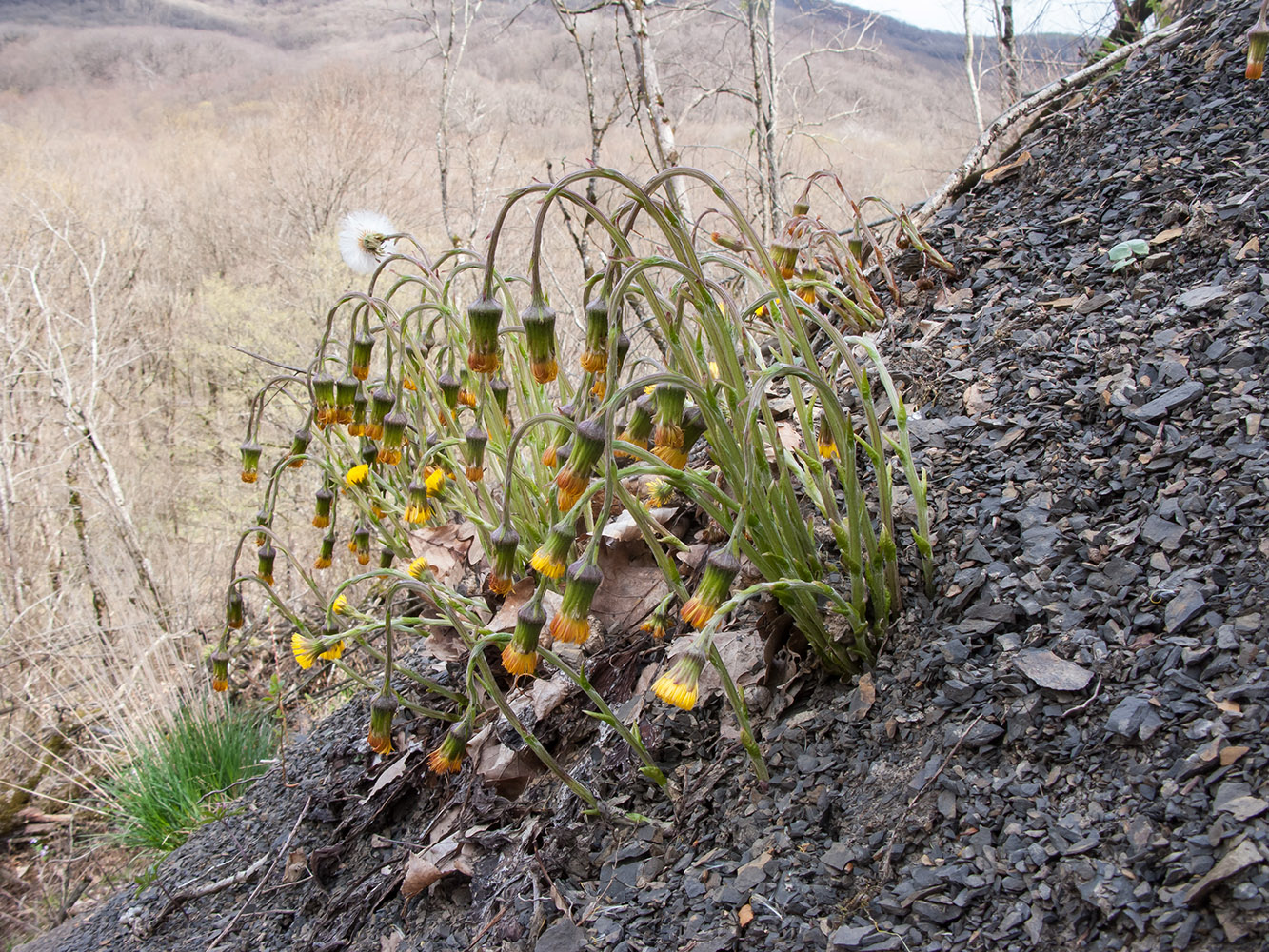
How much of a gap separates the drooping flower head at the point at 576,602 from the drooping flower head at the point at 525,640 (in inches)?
Result: 2.6

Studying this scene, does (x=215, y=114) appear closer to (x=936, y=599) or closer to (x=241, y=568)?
(x=241, y=568)

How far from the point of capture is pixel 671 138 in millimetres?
3836

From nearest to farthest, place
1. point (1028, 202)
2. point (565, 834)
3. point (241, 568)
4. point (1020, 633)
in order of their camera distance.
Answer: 1. point (1020, 633)
2. point (565, 834)
3. point (1028, 202)
4. point (241, 568)

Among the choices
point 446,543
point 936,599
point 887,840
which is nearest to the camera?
point 887,840

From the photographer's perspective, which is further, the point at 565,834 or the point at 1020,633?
the point at 565,834

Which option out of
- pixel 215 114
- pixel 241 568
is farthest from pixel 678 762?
pixel 215 114

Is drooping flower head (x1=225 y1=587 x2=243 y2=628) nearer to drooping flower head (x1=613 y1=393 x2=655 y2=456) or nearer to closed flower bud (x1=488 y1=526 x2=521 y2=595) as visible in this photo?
closed flower bud (x1=488 y1=526 x2=521 y2=595)

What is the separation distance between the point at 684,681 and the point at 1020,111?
9.47ft

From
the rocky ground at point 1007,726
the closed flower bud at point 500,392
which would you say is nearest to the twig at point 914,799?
the rocky ground at point 1007,726

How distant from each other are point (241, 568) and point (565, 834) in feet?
29.2

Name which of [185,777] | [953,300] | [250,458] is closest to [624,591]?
[953,300]

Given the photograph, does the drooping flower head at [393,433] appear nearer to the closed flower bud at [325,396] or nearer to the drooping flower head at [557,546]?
the closed flower bud at [325,396]

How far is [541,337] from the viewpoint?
163 centimetres

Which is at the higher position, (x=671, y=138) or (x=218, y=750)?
(x=671, y=138)
